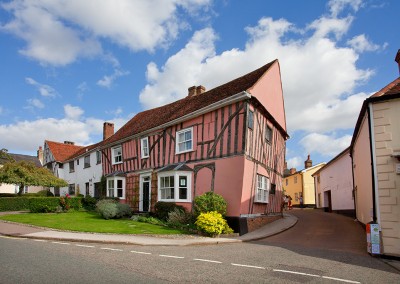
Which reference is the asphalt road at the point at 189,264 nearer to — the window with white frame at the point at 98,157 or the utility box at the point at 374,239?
the utility box at the point at 374,239

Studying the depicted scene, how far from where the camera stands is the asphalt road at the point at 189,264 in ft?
21.9

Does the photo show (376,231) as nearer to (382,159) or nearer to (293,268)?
(382,159)

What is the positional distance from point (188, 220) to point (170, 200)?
2422mm

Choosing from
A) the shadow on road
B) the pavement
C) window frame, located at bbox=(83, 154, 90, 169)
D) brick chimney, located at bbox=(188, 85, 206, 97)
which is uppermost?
brick chimney, located at bbox=(188, 85, 206, 97)

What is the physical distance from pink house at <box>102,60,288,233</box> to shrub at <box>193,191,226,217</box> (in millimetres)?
580

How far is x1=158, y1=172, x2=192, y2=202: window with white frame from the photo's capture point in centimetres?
1731

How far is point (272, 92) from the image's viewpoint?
65.7 feet

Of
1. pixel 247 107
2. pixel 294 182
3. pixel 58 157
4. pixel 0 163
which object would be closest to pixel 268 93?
pixel 247 107

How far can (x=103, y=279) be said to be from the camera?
6.38 metres


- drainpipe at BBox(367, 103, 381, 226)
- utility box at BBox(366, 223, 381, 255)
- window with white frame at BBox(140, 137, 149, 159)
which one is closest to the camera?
utility box at BBox(366, 223, 381, 255)

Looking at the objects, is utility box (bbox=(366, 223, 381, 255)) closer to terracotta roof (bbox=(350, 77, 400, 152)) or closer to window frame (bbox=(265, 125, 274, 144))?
terracotta roof (bbox=(350, 77, 400, 152))

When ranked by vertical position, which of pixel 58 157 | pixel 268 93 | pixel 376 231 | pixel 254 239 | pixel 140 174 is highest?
pixel 268 93

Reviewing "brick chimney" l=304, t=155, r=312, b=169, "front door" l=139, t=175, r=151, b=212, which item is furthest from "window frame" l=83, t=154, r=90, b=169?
"brick chimney" l=304, t=155, r=312, b=169

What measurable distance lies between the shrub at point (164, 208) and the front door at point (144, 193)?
8.39 feet
